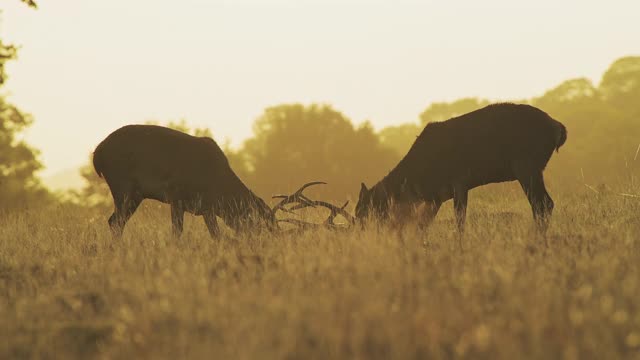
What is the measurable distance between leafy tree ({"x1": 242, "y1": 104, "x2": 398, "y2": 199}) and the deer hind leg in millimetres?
36321

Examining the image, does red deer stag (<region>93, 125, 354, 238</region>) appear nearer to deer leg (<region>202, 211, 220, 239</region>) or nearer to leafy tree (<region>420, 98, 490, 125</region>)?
deer leg (<region>202, 211, 220, 239</region>)

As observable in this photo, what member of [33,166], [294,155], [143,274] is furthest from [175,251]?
[294,155]

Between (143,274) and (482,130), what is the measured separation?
4.98 metres

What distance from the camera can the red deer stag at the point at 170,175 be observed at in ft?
33.3

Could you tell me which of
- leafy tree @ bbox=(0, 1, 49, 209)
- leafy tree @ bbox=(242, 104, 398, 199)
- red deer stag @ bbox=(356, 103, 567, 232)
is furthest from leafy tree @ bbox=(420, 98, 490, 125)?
red deer stag @ bbox=(356, 103, 567, 232)

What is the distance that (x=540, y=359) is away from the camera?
3.73 m

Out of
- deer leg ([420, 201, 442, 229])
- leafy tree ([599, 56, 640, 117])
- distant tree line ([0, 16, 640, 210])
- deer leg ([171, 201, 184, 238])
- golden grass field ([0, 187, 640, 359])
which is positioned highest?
leafy tree ([599, 56, 640, 117])

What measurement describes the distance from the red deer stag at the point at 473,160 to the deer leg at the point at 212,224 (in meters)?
2.00

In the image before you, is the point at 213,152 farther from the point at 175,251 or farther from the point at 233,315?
the point at 233,315

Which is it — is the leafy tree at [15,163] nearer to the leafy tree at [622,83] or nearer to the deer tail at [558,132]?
the deer tail at [558,132]

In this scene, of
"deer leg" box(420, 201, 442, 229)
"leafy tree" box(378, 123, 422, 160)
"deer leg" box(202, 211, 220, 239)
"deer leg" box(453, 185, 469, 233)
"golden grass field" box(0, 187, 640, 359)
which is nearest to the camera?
"golden grass field" box(0, 187, 640, 359)

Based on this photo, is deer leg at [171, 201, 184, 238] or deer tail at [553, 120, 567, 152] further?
deer leg at [171, 201, 184, 238]

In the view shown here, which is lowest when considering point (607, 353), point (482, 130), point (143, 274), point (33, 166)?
point (607, 353)

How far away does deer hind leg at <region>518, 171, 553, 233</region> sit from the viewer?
9.43 meters
